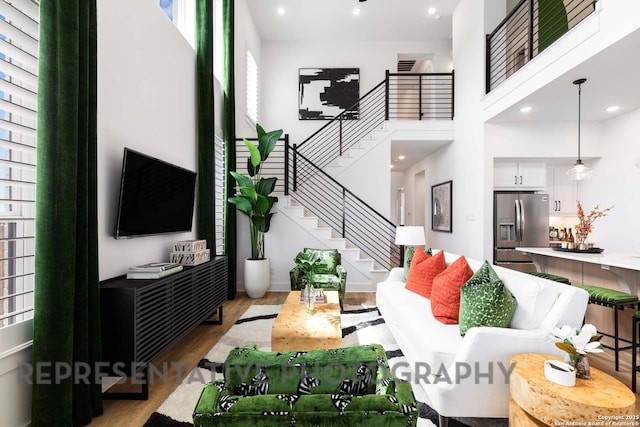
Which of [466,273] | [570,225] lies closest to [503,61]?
[570,225]

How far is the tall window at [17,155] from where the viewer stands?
1680 millimetres

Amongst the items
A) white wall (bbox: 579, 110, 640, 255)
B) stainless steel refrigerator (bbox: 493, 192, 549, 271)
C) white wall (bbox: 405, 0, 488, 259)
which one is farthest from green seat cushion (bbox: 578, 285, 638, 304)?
stainless steel refrigerator (bbox: 493, 192, 549, 271)

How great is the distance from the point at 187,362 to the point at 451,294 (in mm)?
2324

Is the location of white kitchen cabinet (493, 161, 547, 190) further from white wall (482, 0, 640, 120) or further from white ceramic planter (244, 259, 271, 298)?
white ceramic planter (244, 259, 271, 298)

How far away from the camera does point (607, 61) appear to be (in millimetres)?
2979

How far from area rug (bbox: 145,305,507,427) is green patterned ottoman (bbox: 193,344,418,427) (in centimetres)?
131

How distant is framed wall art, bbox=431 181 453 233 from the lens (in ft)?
19.8

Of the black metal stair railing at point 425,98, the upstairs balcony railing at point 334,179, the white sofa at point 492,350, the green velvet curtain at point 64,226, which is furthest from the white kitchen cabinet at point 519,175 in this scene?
the green velvet curtain at point 64,226

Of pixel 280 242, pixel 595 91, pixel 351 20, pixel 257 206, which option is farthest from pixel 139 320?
pixel 351 20

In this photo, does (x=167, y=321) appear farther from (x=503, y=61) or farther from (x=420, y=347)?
(x=503, y=61)

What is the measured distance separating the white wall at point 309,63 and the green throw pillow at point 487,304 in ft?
19.5

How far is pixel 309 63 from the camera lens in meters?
7.36

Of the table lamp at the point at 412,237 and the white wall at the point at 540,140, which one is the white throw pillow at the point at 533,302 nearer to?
the table lamp at the point at 412,237

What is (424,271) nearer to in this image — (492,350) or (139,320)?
(492,350)
